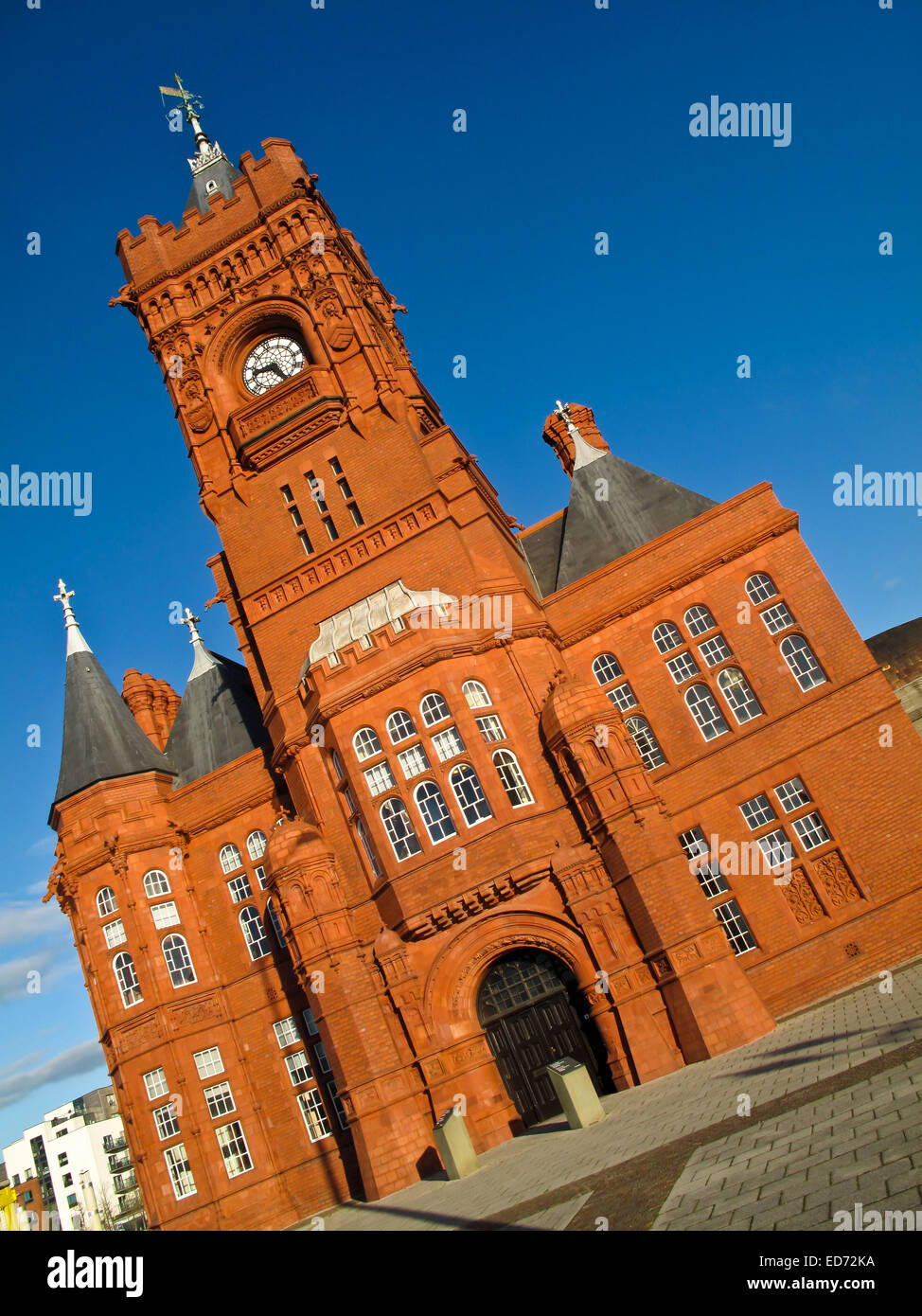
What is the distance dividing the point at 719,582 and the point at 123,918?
20.3m

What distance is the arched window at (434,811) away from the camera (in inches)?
864

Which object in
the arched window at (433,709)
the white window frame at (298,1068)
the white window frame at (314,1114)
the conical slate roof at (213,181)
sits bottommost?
the white window frame at (314,1114)

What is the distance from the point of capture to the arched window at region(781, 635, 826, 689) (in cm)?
2422

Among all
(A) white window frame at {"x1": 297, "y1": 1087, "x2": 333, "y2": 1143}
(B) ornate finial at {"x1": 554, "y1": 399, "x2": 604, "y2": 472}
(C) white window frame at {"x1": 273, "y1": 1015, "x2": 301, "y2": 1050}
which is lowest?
(A) white window frame at {"x1": 297, "y1": 1087, "x2": 333, "y2": 1143}

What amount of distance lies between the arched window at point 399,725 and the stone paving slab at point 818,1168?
44.0 ft

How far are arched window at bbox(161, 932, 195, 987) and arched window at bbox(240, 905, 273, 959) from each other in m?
1.81

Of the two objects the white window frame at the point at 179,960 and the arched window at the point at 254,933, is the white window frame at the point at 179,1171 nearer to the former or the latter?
the white window frame at the point at 179,960

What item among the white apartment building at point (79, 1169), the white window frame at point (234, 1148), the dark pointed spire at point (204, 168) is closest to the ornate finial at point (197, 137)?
the dark pointed spire at point (204, 168)

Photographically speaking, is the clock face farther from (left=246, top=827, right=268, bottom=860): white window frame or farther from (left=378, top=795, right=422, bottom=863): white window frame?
(left=378, top=795, right=422, bottom=863): white window frame

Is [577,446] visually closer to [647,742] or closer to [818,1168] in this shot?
[647,742]

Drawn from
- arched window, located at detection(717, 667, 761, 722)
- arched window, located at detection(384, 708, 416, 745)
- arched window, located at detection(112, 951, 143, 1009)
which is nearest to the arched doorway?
arched window, located at detection(384, 708, 416, 745)
